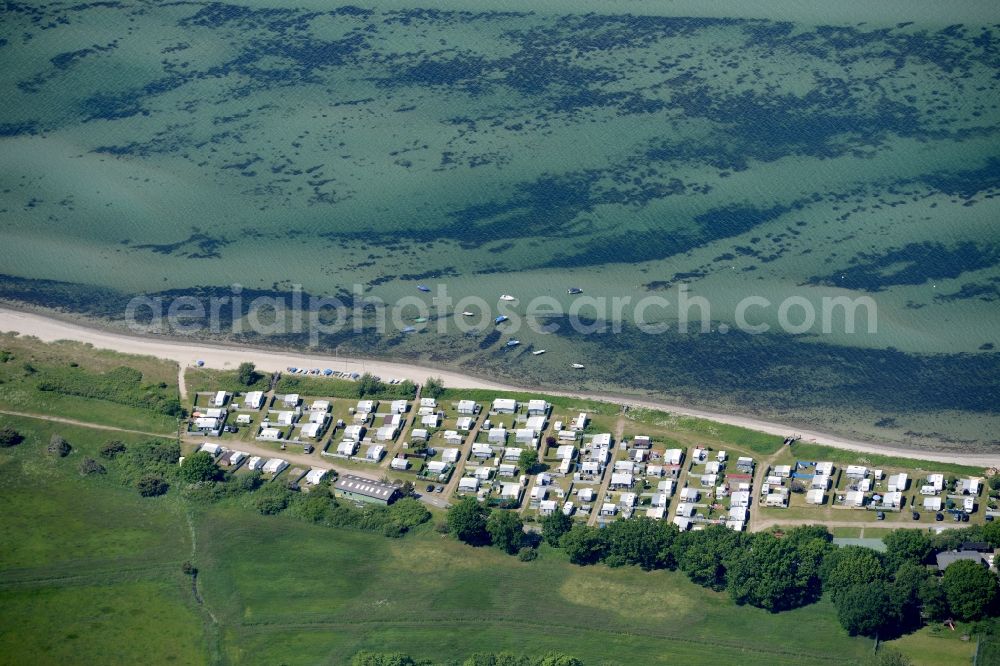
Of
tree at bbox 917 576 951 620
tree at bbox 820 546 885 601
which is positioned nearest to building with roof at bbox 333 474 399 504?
tree at bbox 820 546 885 601

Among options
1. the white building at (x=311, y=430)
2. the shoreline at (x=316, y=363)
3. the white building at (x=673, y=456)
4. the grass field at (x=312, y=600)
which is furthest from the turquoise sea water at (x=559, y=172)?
the grass field at (x=312, y=600)

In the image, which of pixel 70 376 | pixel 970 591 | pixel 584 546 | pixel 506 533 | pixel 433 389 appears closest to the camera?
pixel 970 591

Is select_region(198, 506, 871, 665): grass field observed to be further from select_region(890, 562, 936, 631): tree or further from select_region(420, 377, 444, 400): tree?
select_region(420, 377, 444, 400): tree

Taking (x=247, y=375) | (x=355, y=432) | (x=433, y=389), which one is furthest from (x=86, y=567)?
(x=433, y=389)

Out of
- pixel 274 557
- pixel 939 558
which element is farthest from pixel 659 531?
pixel 274 557

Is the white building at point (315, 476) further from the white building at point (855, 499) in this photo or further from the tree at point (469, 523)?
the white building at point (855, 499)

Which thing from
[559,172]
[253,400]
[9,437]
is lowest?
[9,437]

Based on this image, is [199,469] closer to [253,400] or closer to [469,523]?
[253,400]
